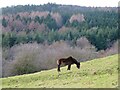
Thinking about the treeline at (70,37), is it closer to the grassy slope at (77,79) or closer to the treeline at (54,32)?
the treeline at (54,32)

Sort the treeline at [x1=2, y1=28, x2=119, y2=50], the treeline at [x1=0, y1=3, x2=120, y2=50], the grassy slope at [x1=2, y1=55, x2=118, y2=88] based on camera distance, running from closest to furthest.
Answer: the grassy slope at [x1=2, y1=55, x2=118, y2=88], the treeline at [x1=2, y1=28, x2=119, y2=50], the treeline at [x1=0, y1=3, x2=120, y2=50]

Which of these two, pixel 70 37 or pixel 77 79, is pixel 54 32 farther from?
pixel 77 79

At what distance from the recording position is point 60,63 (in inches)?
1005

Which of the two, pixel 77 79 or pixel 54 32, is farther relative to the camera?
pixel 54 32

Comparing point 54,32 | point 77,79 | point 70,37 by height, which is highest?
point 77,79

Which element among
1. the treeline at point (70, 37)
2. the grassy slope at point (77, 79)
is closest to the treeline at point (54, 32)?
the treeline at point (70, 37)

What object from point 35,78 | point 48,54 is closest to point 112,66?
point 35,78

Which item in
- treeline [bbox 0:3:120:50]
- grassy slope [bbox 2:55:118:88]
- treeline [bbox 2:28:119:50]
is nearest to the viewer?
grassy slope [bbox 2:55:118:88]

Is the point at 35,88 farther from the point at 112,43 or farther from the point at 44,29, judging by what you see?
the point at 44,29

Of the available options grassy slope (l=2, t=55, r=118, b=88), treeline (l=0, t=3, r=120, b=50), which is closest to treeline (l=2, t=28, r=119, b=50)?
treeline (l=0, t=3, r=120, b=50)

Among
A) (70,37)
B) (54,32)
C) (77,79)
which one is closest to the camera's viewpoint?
(77,79)

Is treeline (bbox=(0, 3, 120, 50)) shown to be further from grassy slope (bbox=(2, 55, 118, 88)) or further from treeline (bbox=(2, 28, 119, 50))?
grassy slope (bbox=(2, 55, 118, 88))

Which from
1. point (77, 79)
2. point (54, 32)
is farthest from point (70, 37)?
point (77, 79)

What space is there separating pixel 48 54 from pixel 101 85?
49.2 m
